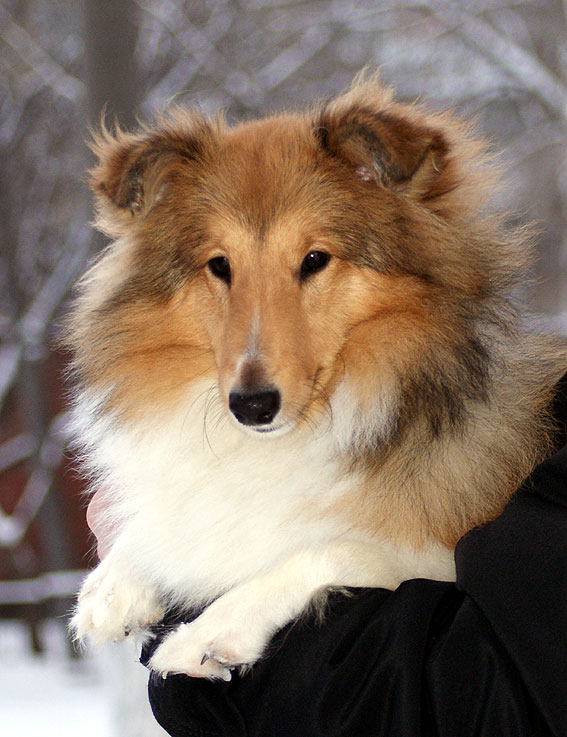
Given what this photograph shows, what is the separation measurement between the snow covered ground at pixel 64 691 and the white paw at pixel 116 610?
4.90 feet

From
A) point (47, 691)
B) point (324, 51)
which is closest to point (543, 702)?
point (324, 51)

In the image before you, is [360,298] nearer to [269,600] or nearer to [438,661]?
[269,600]

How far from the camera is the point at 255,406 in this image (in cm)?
163

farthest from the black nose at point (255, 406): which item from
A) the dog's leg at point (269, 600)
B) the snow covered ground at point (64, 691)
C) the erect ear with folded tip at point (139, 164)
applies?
→ the snow covered ground at point (64, 691)

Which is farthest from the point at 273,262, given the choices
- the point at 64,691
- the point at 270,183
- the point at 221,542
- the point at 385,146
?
the point at 64,691

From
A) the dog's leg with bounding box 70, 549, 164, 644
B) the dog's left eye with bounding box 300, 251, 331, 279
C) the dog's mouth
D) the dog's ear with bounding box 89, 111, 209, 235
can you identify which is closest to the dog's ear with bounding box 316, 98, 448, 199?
the dog's left eye with bounding box 300, 251, 331, 279

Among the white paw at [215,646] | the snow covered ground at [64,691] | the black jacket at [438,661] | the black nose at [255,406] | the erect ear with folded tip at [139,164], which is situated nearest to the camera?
the black jacket at [438,661]

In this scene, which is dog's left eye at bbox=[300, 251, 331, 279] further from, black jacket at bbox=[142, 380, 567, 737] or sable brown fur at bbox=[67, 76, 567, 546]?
black jacket at bbox=[142, 380, 567, 737]

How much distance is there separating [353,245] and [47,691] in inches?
147

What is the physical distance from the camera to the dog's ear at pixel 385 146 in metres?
1.72

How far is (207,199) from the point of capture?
6.33 ft

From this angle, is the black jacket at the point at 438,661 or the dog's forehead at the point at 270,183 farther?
the dog's forehead at the point at 270,183

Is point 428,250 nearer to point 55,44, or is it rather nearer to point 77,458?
point 77,458

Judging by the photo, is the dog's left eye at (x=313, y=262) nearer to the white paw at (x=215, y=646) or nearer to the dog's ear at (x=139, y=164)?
the dog's ear at (x=139, y=164)
